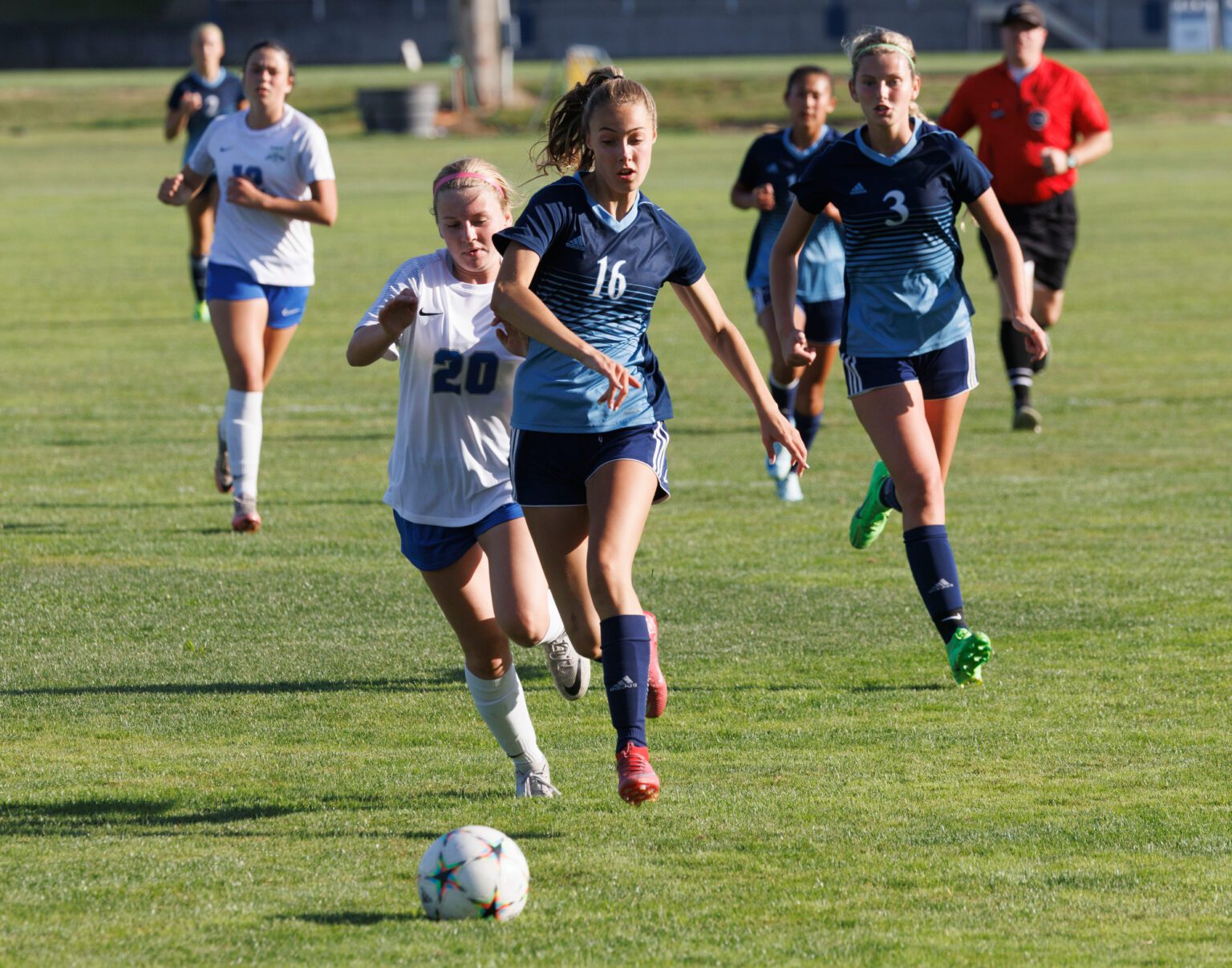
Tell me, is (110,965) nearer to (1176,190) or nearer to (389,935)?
(389,935)

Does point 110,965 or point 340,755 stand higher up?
point 110,965

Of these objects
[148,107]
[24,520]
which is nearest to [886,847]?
[24,520]

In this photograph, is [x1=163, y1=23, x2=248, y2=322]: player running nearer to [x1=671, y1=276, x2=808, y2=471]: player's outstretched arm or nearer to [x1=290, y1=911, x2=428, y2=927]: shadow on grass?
[x1=671, y1=276, x2=808, y2=471]: player's outstretched arm

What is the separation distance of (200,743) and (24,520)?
4242 millimetres

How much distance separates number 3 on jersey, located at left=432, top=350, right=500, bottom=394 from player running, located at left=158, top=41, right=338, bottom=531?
4.28 m

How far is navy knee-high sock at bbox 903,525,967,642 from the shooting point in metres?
6.89

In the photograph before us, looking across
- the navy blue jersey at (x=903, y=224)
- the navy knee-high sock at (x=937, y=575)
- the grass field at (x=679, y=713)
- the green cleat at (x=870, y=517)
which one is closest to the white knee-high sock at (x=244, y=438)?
the grass field at (x=679, y=713)

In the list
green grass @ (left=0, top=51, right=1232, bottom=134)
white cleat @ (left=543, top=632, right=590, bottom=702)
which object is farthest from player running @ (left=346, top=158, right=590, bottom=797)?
green grass @ (left=0, top=51, right=1232, bottom=134)

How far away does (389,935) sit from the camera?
4.53 metres

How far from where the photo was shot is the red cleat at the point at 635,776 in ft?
17.0

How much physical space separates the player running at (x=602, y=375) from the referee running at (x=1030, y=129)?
6.76 metres

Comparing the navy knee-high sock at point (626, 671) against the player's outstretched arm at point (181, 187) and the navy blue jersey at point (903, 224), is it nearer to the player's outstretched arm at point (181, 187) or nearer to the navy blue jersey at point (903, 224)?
the navy blue jersey at point (903, 224)

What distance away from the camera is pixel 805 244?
35.4 feet

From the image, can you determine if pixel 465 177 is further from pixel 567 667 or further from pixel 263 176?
pixel 263 176
